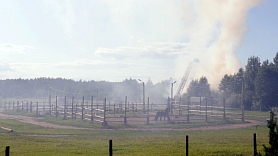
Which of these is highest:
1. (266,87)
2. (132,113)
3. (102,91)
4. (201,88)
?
(266,87)

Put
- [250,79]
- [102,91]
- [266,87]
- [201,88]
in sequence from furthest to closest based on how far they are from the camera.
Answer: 1. [102,91]
2. [201,88]
3. [250,79]
4. [266,87]

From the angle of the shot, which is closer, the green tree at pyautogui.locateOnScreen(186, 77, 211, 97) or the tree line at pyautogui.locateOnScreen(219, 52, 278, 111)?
the tree line at pyautogui.locateOnScreen(219, 52, 278, 111)

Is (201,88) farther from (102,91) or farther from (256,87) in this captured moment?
(102,91)

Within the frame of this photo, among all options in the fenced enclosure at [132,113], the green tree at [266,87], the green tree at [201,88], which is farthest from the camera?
the green tree at [201,88]

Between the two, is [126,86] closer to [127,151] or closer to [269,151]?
[127,151]

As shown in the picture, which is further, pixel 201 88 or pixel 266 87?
pixel 201 88

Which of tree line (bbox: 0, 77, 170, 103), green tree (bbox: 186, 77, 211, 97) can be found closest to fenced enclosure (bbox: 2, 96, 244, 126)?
green tree (bbox: 186, 77, 211, 97)

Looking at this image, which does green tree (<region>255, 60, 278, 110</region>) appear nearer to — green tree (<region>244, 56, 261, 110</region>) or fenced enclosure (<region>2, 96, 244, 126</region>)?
green tree (<region>244, 56, 261, 110</region>)

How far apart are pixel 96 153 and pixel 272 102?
67.2 meters

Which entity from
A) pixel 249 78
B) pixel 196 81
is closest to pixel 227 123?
pixel 249 78

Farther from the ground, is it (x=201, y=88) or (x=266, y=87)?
(x=266, y=87)

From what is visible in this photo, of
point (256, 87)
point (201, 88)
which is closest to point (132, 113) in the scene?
point (256, 87)

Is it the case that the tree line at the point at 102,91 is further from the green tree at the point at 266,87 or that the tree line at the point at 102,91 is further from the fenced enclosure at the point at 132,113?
the green tree at the point at 266,87

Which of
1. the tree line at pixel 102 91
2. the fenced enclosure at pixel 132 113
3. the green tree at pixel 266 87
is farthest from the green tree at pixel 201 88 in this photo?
the green tree at pixel 266 87
